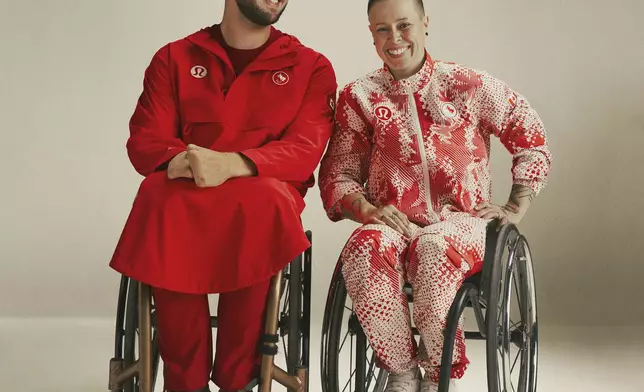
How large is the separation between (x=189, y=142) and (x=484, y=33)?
6.31 feet

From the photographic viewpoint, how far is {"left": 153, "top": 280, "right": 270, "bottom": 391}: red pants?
225 centimetres

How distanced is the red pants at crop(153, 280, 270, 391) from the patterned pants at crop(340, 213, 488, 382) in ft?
0.76

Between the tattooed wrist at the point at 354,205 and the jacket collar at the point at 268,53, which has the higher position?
the jacket collar at the point at 268,53

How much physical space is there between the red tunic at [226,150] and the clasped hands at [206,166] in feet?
0.06

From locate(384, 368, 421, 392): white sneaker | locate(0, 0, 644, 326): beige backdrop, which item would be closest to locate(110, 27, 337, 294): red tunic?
locate(384, 368, 421, 392): white sneaker

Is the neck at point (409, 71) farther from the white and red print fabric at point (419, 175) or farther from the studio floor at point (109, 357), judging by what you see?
the studio floor at point (109, 357)

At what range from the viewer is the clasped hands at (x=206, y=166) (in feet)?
7.29

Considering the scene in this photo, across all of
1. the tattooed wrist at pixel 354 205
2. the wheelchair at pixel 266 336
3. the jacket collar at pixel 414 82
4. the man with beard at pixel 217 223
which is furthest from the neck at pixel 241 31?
the wheelchair at pixel 266 336
